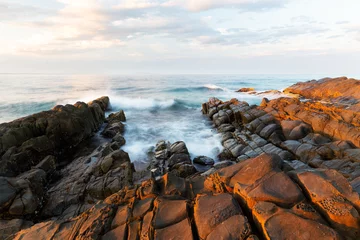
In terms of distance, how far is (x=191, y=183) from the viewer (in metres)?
6.94

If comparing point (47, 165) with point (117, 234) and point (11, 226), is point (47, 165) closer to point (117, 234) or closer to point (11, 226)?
point (11, 226)

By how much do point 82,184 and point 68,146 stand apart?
769cm

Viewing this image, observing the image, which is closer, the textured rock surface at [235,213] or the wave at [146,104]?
the textured rock surface at [235,213]

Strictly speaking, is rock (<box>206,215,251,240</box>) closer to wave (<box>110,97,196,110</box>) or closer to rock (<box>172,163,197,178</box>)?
rock (<box>172,163,197,178</box>)

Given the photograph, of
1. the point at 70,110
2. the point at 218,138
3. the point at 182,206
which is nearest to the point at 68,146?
the point at 70,110

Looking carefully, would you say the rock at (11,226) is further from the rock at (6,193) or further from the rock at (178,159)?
the rock at (178,159)

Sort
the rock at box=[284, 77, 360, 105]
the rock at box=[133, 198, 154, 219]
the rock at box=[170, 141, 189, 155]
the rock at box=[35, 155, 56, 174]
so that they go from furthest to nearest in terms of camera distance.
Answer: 1. the rock at box=[284, 77, 360, 105]
2. the rock at box=[170, 141, 189, 155]
3. the rock at box=[35, 155, 56, 174]
4. the rock at box=[133, 198, 154, 219]

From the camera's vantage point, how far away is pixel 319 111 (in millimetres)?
17016

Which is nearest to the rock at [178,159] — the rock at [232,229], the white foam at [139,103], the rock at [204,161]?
the rock at [204,161]

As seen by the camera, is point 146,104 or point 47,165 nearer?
point 47,165

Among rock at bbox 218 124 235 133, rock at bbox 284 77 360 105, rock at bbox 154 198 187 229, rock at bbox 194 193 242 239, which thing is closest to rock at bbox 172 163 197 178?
rock at bbox 154 198 187 229

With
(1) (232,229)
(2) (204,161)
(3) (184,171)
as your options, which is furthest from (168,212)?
(2) (204,161)

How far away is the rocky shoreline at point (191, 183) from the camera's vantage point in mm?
4547

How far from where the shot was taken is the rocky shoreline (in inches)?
179
